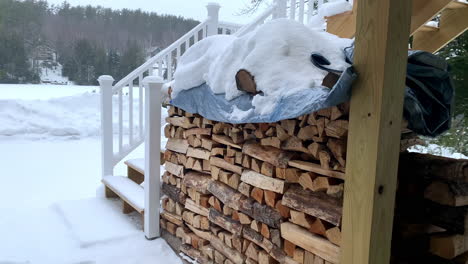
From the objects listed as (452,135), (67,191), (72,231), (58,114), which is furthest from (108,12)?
(452,135)

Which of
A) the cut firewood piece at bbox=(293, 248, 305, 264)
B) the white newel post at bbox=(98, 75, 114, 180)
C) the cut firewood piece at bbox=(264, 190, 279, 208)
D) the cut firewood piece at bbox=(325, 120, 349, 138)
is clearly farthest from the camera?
the white newel post at bbox=(98, 75, 114, 180)

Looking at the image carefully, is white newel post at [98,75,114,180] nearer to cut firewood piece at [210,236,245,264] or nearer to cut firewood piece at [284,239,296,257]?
cut firewood piece at [210,236,245,264]

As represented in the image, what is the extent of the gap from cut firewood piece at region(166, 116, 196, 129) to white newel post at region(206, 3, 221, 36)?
191 cm

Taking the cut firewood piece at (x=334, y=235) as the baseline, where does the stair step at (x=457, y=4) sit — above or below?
above

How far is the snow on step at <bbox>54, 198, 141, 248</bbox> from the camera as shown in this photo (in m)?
2.57

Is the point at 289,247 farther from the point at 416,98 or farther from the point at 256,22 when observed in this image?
the point at 256,22

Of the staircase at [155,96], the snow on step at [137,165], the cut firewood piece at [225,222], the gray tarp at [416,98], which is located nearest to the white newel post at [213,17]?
the staircase at [155,96]

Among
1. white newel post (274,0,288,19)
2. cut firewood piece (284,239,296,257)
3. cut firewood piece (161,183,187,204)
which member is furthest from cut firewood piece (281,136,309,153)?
white newel post (274,0,288,19)

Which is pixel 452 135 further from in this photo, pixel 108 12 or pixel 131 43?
pixel 108 12

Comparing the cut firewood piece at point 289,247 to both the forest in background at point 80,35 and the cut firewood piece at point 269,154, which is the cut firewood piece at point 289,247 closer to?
the cut firewood piece at point 269,154

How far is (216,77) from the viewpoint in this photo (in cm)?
190

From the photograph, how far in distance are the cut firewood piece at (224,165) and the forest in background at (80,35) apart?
3.71 metres

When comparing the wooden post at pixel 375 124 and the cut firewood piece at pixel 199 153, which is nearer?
the wooden post at pixel 375 124

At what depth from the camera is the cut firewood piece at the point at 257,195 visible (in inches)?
68.4
